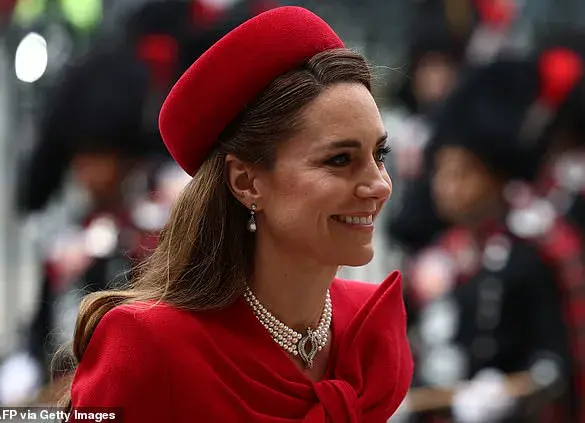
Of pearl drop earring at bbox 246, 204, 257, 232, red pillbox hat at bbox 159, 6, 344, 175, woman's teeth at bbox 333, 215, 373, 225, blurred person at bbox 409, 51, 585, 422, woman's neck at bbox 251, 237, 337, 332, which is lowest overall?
blurred person at bbox 409, 51, 585, 422

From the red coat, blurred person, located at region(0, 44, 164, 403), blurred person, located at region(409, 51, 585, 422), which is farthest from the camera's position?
blurred person, located at region(0, 44, 164, 403)

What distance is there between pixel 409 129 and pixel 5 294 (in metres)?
2.45

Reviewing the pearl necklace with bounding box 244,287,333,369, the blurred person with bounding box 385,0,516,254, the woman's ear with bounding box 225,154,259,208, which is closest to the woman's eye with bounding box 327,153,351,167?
the woman's ear with bounding box 225,154,259,208

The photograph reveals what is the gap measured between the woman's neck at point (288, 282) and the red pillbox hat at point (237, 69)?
252 millimetres

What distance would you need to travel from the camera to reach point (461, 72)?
24.6 feet

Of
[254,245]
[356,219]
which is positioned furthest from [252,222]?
[356,219]

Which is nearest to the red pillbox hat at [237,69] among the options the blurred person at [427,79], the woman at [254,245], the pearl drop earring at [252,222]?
the woman at [254,245]

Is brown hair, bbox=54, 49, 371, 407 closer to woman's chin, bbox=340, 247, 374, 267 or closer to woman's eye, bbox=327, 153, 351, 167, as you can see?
woman's eye, bbox=327, 153, 351, 167

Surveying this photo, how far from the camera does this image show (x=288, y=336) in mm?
2916

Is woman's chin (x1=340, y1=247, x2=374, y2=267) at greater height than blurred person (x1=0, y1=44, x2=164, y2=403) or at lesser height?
greater

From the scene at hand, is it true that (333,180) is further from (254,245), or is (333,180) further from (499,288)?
(499,288)

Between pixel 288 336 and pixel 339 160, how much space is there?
14.8 inches

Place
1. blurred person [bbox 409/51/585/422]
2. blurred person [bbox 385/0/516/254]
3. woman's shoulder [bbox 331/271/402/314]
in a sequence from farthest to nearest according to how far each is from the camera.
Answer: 1. blurred person [bbox 385/0/516/254]
2. blurred person [bbox 409/51/585/422]
3. woman's shoulder [bbox 331/271/402/314]

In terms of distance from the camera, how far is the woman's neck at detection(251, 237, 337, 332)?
9.46 ft
